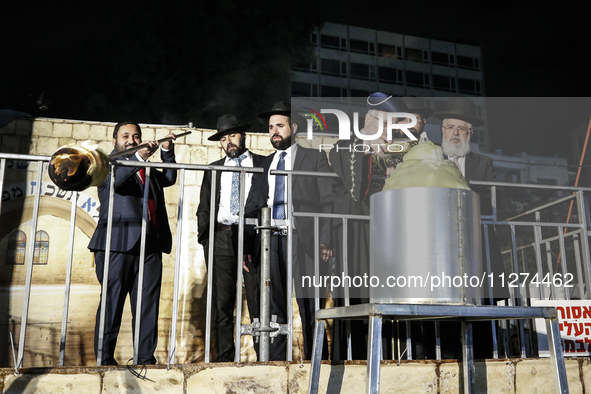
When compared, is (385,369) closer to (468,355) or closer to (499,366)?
(468,355)

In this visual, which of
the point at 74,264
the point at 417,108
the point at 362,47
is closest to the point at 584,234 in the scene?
the point at 417,108

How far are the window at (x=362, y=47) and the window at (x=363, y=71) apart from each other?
89 cm

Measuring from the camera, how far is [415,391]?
2787 millimetres

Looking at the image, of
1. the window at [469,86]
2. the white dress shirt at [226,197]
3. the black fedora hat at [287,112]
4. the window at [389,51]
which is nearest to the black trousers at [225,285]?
the white dress shirt at [226,197]

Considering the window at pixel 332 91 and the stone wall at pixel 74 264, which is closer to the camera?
the stone wall at pixel 74 264

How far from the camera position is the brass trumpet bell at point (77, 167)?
9.18ft

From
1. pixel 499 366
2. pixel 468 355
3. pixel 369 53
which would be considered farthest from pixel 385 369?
pixel 369 53

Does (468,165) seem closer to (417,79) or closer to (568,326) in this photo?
(568,326)

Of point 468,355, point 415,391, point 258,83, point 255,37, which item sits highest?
point 255,37

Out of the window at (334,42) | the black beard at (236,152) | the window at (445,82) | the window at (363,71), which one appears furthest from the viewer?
the window at (445,82)

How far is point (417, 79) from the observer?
129 ft

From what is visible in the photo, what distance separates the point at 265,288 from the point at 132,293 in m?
1.21

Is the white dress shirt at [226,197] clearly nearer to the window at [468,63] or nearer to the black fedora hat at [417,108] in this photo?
the black fedora hat at [417,108]

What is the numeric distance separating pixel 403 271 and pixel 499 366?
1.34 meters
